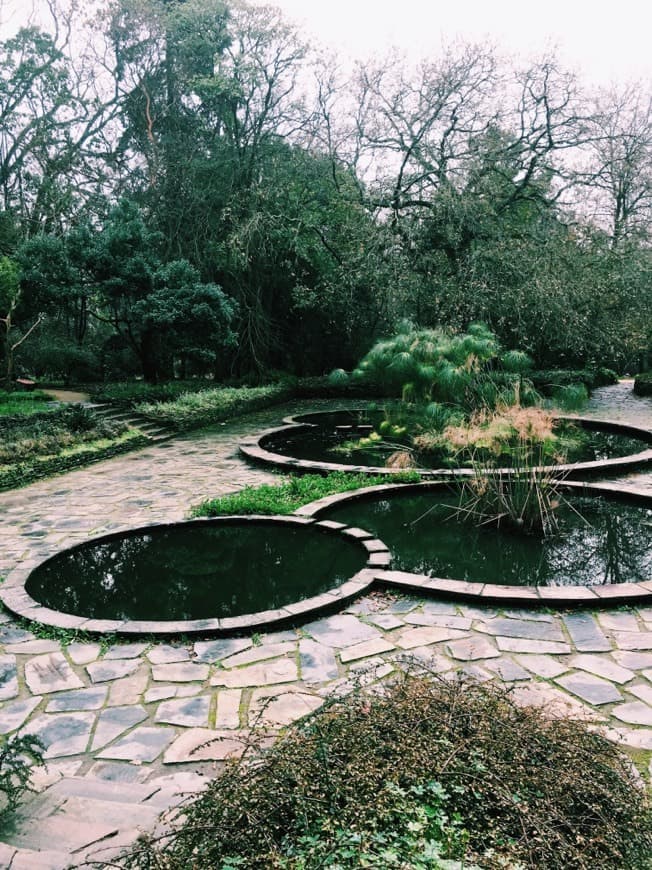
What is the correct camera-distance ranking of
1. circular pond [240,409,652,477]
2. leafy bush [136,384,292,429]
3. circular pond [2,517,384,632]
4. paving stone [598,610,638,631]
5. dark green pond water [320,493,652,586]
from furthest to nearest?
leafy bush [136,384,292,429] < circular pond [240,409,652,477] < dark green pond water [320,493,652,586] < circular pond [2,517,384,632] < paving stone [598,610,638,631]

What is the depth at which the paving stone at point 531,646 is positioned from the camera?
3604 millimetres

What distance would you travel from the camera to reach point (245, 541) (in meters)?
5.91

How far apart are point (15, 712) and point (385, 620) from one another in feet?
7.14

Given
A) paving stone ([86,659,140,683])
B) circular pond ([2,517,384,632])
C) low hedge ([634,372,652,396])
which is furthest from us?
low hedge ([634,372,652,396])

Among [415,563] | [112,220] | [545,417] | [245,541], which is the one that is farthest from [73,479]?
[112,220]

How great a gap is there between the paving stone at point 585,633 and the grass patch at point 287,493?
3.11 metres

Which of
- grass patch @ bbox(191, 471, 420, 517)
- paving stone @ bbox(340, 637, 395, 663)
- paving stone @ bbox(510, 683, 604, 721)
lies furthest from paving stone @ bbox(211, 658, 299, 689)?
grass patch @ bbox(191, 471, 420, 517)

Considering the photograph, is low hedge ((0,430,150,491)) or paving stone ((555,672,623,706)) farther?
low hedge ((0,430,150,491))

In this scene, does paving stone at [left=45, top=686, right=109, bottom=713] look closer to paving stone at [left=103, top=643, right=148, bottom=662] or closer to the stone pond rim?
paving stone at [left=103, top=643, right=148, bottom=662]

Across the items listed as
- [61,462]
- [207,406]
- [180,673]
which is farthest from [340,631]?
[207,406]

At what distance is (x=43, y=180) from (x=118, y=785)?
19842 mm

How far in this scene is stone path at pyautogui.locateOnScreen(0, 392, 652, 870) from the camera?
84.4 inches

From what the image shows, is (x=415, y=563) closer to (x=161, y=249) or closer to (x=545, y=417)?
(x=545, y=417)

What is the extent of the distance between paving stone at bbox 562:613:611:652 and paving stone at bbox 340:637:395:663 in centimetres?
112
